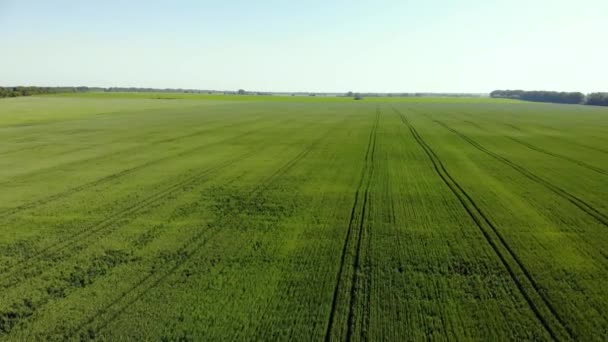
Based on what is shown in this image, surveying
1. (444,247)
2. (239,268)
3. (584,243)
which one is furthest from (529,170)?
(239,268)

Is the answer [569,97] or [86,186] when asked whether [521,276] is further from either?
[569,97]

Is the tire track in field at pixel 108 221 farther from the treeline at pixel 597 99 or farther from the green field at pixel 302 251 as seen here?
the treeline at pixel 597 99

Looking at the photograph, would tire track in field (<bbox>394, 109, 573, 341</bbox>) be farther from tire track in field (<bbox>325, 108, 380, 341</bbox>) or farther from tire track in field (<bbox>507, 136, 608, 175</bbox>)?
tire track in field (<bbox>507, 136, 608, 175</bbox>)

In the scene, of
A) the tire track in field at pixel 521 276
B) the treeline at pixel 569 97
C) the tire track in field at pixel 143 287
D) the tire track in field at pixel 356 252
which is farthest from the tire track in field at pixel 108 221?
the treeline at pixel 569 97

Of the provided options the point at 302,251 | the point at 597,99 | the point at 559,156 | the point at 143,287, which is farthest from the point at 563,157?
the point at 597,99

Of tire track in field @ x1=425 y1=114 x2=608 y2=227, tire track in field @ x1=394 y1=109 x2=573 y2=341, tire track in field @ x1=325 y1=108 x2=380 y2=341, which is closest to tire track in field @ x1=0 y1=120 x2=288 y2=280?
tire track in field @ x1=325 y1=108 x2=380 y2=341
